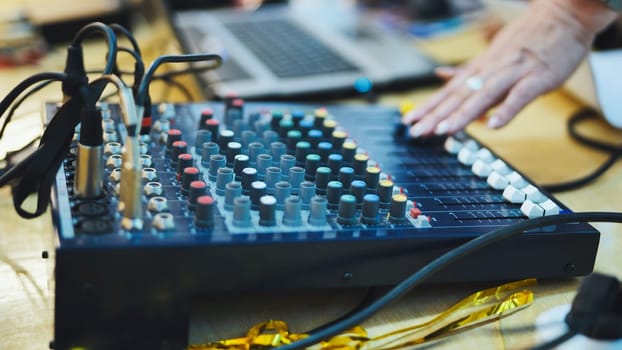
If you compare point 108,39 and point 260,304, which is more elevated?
point 108,39

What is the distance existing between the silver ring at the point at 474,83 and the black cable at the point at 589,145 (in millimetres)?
143

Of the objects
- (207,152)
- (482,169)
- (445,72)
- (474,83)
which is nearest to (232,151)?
(207,152)

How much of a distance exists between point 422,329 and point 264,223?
153 millimetres

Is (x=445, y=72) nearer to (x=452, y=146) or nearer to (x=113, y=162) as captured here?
(x=452, y=146)

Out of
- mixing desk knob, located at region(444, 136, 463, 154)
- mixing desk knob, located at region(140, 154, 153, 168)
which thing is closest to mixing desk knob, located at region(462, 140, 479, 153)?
mixing desk knob, located at region(444, 136, 463, 154)

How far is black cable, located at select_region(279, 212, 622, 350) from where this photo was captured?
541 mm

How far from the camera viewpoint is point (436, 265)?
58 centimetres

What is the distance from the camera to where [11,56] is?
122cm

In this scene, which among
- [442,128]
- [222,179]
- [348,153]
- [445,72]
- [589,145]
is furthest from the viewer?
[445,72]

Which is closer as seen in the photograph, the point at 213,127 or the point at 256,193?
the point at 256,193

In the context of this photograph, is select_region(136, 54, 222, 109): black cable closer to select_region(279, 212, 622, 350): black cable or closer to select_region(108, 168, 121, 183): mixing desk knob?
select_region(108, 168, 121, 183): mixing desk knob

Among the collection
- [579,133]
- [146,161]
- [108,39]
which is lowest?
[579,133]

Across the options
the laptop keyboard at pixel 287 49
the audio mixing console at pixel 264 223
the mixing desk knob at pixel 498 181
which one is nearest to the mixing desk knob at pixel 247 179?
the audio mixing console at pixel 264 223

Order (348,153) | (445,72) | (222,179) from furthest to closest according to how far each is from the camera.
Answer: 1. (445,72)
2. (348,153)
3. (222,179)
